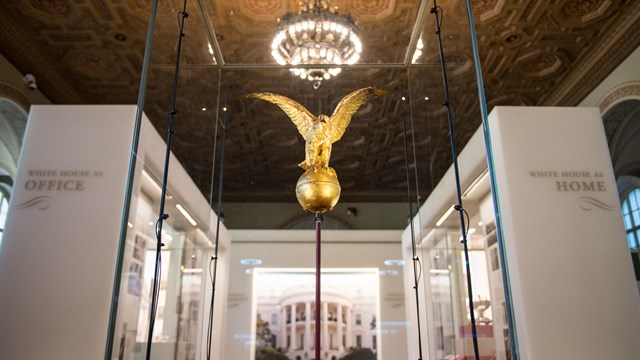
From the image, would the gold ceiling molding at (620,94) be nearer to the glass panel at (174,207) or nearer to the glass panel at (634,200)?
the glass panel at (634,200)

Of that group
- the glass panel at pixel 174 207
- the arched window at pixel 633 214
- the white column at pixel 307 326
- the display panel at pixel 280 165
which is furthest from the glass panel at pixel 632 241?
the glass panel at pixel 174 207

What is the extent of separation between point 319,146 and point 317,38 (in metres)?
2.42

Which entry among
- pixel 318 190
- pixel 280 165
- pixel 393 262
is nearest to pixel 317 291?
pixel 318 190

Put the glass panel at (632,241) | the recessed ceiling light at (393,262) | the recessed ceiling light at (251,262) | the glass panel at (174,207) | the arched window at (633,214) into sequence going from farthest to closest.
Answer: the arched window at (633,214), the glass panel at (632,241), the recessed ceiling light at (393,262), the recessed ceiling light at (251,262), the glass panel at (174,207)

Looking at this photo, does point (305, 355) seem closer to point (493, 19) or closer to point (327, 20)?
point (327, 20)

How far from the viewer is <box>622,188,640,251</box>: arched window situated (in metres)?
8.85

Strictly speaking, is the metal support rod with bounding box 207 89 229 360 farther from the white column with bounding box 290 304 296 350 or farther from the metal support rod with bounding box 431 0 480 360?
the metal support rod with bounding box 431 0 480 360

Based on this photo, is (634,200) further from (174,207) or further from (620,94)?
(174,207)

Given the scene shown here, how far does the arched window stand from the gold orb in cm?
786

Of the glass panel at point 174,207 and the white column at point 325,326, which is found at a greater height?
the glass panel at point 174,207

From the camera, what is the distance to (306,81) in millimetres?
4031

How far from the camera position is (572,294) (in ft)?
10.9

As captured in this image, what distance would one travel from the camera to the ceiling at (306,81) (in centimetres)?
339

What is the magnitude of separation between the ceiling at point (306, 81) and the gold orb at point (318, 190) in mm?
823
